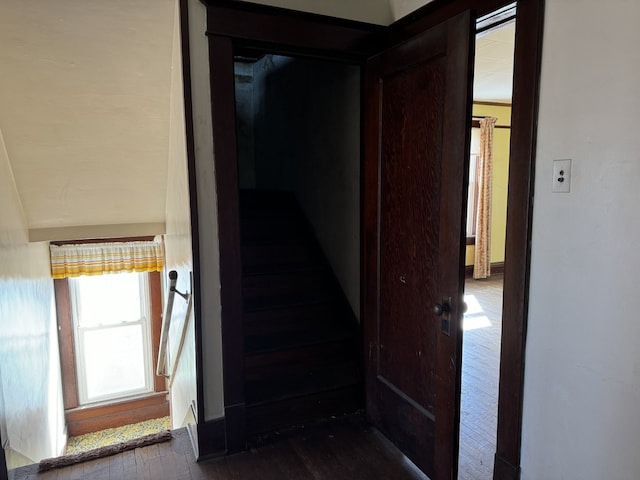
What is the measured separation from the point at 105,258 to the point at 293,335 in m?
2.65

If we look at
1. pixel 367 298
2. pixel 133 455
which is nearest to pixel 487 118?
pixel 367 298

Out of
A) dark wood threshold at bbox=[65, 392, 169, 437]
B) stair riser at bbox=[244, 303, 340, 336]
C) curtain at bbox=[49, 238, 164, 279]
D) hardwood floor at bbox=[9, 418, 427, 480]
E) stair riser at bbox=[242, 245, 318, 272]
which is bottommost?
dark wood threshold at bbox=[65, 392, 169, 437]

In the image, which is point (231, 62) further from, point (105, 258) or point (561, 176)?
point (105, 258)

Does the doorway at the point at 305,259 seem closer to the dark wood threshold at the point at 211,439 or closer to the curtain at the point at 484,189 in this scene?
the dark wood threshold at the point at 211,439

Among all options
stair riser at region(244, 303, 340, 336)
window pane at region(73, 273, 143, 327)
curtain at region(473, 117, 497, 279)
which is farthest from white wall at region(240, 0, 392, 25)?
curtain at region(473, 117, 497, 279)

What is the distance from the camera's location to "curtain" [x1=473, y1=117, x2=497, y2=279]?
19.2ft

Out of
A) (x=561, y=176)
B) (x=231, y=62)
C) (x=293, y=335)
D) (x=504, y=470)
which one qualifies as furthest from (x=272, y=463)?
(x=231, y=62)

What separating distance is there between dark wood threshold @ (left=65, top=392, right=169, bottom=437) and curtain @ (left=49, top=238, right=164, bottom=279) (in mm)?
1679

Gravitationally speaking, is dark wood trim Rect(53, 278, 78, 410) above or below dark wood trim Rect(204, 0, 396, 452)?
below

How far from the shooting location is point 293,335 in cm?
267

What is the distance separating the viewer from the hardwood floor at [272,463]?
1.98m

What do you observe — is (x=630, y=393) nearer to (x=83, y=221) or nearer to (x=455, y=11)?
(x=455, y=11)

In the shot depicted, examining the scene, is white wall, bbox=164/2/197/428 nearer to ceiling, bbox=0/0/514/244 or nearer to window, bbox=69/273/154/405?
ceiling, bbox=0/0/514/244

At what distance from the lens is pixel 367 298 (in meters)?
2.32
